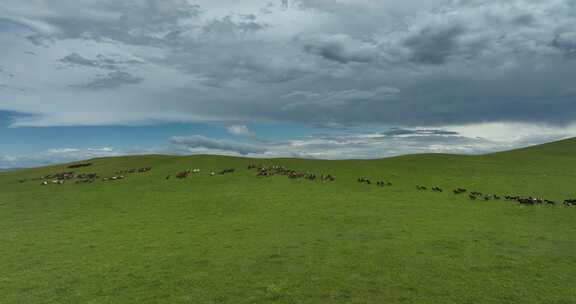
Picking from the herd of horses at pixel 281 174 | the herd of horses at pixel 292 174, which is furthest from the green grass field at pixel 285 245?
the herd of horses at pixel 292 174

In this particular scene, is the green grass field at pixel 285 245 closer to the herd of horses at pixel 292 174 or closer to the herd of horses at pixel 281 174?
the herd of horses at pixel 281 174

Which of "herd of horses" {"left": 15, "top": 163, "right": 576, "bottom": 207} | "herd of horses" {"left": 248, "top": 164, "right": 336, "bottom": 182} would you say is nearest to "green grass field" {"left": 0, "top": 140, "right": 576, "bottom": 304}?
"herd of horses" {"left": 15, "top": 163, "right": 576, "bottom": 207}

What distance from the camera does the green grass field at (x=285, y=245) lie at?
34.2 ft

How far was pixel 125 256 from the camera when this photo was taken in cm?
1408

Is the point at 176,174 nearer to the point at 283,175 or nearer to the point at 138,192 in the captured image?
the point at 138,192

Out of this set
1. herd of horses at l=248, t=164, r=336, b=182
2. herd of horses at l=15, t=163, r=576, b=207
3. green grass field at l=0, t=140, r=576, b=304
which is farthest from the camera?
herd of horses at l=248, t=164, r=336, b=182

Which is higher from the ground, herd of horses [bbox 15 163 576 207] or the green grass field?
herd of horses [bbox 15 163 576 207]

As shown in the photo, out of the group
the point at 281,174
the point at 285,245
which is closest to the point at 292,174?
the point at 281,174

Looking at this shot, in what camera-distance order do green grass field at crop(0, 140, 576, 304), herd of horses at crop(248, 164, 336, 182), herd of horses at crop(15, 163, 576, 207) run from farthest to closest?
herd of horses at crop(248, 164, 336, 182)
herd of horses at crop(15, 163, 576, 207)
green grass field at crop(0, 140, 576, 304)

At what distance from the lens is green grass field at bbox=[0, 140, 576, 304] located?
410 inches

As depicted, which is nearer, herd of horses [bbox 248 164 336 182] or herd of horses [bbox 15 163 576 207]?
herd of horses [bbox 15 163 576 207]

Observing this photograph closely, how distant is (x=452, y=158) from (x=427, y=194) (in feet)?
103

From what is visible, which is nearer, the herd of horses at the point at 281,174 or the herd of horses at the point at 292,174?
the herd of horses at the point at 281,174

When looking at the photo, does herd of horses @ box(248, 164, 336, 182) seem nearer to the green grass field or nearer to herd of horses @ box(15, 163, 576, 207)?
herd of horses @ box(15, 163, 576, 207)
